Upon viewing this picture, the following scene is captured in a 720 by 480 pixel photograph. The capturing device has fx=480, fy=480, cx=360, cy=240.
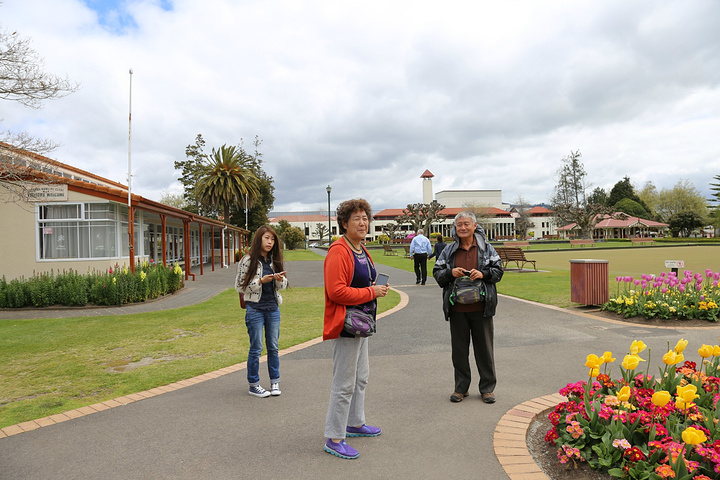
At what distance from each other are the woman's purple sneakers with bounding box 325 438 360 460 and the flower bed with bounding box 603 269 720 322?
21.5 ft

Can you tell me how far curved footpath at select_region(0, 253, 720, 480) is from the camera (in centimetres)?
308

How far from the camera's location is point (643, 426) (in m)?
2.90

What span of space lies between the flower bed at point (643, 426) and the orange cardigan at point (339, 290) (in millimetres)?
1552

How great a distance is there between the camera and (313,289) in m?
14.7

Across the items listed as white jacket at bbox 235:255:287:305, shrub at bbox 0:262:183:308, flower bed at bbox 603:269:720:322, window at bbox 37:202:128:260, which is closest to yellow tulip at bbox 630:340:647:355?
white jacket at bbox 235:255:287:305

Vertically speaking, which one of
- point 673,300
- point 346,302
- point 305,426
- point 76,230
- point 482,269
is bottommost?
point 305,426

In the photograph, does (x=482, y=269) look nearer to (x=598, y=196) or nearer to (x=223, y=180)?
(x=223, y=180)

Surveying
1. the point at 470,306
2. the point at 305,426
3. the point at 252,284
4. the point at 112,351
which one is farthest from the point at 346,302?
the point at 112,351

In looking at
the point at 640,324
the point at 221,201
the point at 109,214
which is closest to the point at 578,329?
the point at 640,324

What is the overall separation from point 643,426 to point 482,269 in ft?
5.77

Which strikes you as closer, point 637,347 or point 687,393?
point 687,393

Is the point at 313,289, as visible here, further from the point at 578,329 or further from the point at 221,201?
the point at 221,201

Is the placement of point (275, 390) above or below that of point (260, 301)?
below

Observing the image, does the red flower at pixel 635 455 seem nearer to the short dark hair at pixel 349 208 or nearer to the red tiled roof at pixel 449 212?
the short dark hair at pixel 349 208
